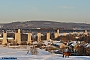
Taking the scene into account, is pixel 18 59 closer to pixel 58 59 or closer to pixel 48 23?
pixel 58 59

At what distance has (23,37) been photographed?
150 ft

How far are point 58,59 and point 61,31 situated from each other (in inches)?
1985

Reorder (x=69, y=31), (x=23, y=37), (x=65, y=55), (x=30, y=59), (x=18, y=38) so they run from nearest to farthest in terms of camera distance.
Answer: (x=30, y=59), (x=65, y=55), (x=18, y=38), (x=23, y=37), (x=69, y=31)

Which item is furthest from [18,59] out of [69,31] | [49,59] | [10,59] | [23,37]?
[69,31]

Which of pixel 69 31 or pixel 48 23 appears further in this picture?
pixel 48 23

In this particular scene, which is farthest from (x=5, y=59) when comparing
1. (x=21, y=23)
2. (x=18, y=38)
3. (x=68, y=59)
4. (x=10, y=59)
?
(x=21, y=23)

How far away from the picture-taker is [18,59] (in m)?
8.38

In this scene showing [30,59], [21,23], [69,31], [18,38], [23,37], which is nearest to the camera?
[30,59]

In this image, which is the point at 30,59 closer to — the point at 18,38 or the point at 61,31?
the point at 18,38

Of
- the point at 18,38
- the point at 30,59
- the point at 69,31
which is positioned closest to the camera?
the point at 30,59

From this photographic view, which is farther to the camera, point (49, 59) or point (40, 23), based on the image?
point (40, 23)

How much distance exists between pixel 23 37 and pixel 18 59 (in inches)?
1472

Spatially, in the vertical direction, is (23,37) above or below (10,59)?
below

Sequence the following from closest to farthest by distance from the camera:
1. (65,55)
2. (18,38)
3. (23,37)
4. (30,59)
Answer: (30,59)
(65,55)
(18,38)
(23,37)
